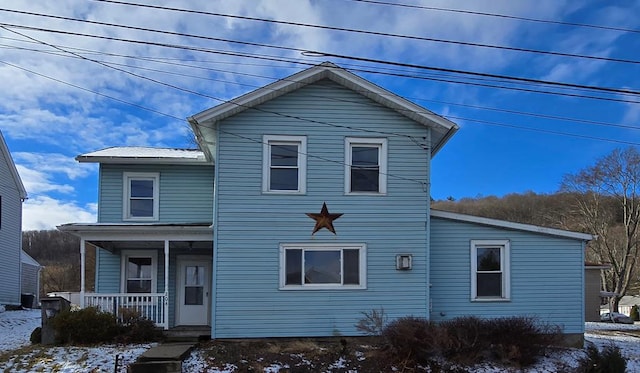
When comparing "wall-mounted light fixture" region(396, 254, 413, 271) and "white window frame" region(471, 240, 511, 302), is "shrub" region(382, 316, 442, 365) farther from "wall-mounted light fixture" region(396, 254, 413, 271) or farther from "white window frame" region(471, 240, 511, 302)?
"white window frame" region(471, 240, 511, 302)

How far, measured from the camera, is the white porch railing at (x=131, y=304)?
15.0 metres

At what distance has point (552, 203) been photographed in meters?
60.4

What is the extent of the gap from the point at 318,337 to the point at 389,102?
5.91m

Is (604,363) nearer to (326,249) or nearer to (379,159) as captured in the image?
(326,249)

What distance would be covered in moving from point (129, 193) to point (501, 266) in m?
10.3

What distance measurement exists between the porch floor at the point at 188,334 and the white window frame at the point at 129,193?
11.1 ft

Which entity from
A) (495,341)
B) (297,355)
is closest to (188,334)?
(297,355)

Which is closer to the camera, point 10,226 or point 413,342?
point 413,342

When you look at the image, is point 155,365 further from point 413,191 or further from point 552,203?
point 552,203

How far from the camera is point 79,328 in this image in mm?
14039

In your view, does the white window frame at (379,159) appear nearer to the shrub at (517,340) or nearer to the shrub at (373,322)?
the shrub at (373,322)

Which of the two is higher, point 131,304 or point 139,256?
point 139,256

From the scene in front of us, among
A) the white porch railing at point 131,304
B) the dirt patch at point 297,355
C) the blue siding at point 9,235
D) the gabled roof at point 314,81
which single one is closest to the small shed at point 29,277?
the blue siding at point 9,235

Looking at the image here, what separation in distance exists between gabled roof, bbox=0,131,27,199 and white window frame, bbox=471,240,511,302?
2057 centimetres
